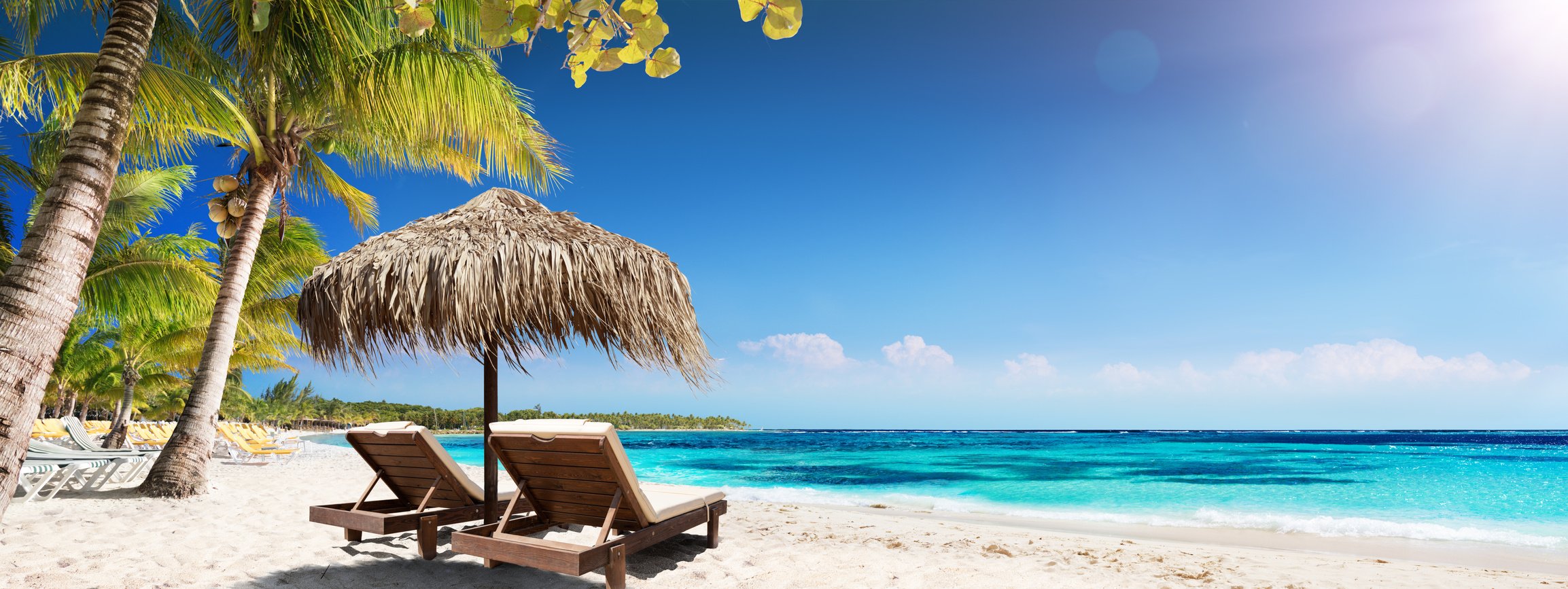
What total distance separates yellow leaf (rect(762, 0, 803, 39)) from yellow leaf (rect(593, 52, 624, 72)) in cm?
30

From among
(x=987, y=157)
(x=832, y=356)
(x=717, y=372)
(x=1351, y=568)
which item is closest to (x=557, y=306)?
(x=717, y=372)

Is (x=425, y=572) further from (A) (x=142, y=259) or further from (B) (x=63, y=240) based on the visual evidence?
(A) (x=142, y=259)

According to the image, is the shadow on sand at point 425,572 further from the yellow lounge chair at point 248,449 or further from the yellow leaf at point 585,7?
the yellow lounge chair at point 248,449

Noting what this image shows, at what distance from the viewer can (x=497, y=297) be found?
12.9 feet

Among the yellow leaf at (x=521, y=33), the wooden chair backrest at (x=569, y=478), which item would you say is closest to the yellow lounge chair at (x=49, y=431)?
the wooden chair backrest at (x=569, y=478)

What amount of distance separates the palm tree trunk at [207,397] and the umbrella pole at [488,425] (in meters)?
3.43

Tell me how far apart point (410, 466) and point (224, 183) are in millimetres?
4754

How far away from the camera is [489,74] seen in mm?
6020

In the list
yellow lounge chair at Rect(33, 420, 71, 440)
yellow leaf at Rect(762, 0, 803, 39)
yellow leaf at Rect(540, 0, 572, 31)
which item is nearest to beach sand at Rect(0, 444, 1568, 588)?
yellow leaf at Rect(540, 0, 572, 31)

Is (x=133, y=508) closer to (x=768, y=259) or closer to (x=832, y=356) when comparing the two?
(x=768, y=259)

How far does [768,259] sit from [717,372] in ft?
95.8

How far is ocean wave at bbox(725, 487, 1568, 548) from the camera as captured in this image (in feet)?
27.6

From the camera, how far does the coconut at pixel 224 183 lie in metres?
6.82

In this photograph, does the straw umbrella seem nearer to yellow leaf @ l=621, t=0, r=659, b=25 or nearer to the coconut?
yellow leaf @ l=621, t=0, r=659, b=25
